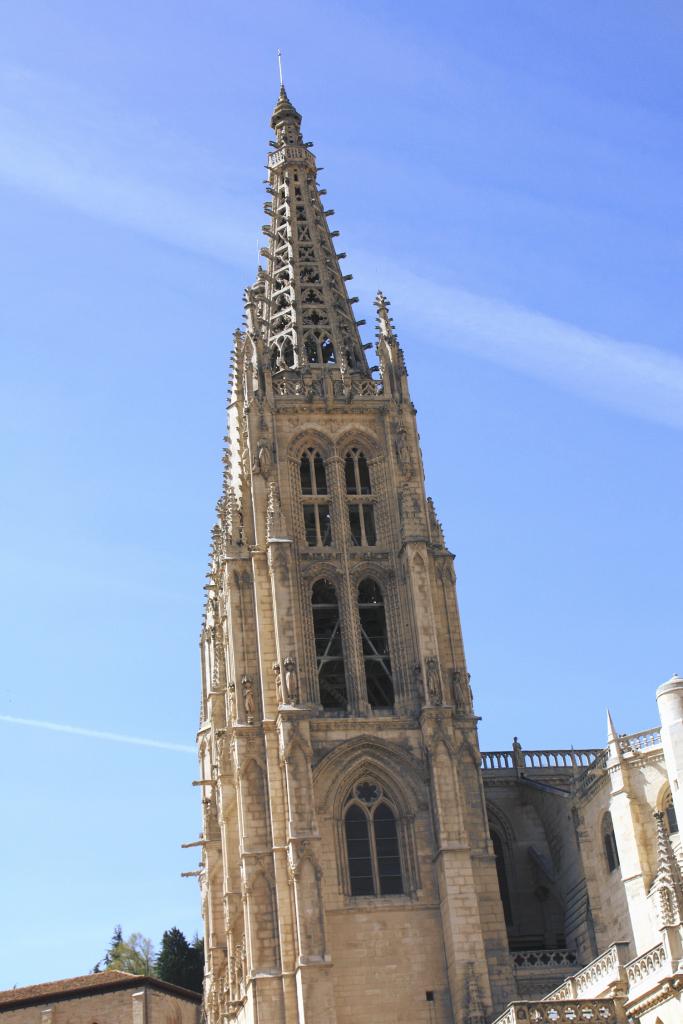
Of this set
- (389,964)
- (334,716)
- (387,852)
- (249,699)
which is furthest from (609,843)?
(249,699)

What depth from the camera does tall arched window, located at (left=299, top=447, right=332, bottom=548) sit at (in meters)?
49.5

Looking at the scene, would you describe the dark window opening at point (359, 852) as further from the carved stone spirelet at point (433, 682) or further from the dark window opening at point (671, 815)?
the dark window opening at point (671, 815)

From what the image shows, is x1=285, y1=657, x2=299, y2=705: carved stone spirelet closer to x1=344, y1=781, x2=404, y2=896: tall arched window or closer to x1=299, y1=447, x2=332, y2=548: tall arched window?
x1=344, y1=781, x2=404, y2=896: tall arched window

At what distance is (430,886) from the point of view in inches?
1737

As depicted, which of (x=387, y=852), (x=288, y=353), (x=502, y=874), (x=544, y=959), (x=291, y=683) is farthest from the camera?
(x=288, y=353)

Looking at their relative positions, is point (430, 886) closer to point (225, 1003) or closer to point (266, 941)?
point (266, 941)

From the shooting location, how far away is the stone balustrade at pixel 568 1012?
34.6 metres

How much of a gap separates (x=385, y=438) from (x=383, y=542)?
11.9ft

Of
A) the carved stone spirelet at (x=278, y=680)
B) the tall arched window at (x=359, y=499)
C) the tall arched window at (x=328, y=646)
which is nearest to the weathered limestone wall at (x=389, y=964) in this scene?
the carved stone spirelet at (x=278, y=680)

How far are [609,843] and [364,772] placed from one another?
772 cm

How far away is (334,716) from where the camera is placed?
45844 mm

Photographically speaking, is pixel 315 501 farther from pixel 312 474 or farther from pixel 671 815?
pixel 671 815

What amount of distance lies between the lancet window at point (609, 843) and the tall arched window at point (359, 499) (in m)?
10.9

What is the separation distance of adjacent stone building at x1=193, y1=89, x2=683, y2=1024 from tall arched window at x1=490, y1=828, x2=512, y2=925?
0.06m
